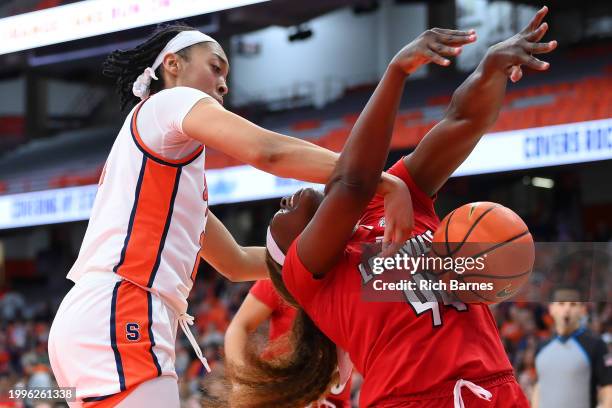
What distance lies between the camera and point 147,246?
8.17ft

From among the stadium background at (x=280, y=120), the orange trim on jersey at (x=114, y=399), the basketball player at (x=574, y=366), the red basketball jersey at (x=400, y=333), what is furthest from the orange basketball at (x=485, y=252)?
the stadium background at (x=280, y=120)

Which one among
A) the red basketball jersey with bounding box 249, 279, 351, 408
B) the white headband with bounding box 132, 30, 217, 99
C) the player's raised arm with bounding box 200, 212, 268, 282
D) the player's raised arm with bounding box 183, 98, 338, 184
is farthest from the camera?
the red basketball jersey with bounding box 249, 279, 351, 408

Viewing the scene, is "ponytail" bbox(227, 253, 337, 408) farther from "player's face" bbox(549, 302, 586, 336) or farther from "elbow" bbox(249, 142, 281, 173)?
"player's face" bbox(549, 302, 586, 336)

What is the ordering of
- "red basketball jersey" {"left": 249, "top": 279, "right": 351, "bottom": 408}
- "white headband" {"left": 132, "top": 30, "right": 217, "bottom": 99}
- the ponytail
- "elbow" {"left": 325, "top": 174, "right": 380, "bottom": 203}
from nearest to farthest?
"elbow" {"left": 325, "top": 174, "right": 380, "bottom": 203} < the ponytail < "white headband" {"left": 132, "top": 30, "right": 217, "bottom": 99} < "red basketball jersey" {"left": 249, "top": 279, "right": 351, "bottom": 408}

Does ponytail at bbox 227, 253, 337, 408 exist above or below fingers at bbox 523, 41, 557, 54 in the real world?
below

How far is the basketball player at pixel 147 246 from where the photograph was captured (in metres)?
2.38

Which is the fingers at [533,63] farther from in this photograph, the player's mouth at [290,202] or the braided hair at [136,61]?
the braided hair at [136,61]

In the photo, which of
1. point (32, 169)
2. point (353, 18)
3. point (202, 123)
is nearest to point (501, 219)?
point (202, 123)

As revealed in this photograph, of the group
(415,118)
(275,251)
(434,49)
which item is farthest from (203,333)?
(434,49)

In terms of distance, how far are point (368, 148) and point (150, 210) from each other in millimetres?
726

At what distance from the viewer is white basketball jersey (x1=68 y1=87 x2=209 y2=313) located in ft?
8.14

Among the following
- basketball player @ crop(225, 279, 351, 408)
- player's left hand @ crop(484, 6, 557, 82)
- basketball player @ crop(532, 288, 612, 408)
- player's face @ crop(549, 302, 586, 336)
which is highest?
player's left hand @ crop(484, 6, 557, 82)

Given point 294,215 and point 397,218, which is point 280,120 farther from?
point 397,218

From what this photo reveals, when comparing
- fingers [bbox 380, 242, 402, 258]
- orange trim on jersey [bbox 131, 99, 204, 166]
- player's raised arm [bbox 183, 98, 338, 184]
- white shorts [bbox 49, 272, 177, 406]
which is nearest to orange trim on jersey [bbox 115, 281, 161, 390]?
white shorts [bbox 49, 272, 177, 406]
